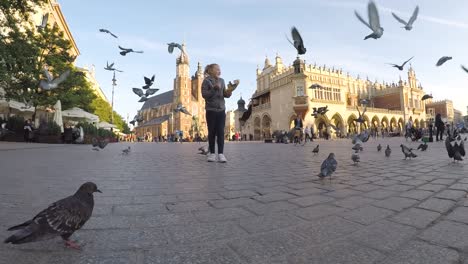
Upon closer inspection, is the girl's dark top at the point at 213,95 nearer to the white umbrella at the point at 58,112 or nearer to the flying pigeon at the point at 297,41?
the flying pigeon at the point at 297,41

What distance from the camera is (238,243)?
144cm

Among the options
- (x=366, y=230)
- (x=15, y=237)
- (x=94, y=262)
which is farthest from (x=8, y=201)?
(x=366, y=230)

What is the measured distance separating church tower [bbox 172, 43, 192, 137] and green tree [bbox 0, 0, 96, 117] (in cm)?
7293

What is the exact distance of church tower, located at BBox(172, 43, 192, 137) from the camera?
97.6 metres

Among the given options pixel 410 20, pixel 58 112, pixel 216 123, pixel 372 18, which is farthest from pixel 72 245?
Answer: pixel 58 112

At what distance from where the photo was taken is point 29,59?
573 inches

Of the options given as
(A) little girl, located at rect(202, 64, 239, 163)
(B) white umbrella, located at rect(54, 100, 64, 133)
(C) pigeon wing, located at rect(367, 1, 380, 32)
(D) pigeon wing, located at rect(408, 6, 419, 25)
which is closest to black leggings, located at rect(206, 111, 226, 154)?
(A) little girl, located at rect(202, 64, 239, 163)

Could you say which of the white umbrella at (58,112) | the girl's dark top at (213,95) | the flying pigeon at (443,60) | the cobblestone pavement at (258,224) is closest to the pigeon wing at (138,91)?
the girl's dark top at (213,95)

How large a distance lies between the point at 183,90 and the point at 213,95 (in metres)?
96.0

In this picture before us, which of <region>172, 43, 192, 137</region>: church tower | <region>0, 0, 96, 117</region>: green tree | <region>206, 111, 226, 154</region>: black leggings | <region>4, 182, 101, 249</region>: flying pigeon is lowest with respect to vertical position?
<region>4, 182, 101, 249</region>: flying pigeon

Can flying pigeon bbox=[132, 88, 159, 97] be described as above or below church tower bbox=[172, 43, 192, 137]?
below

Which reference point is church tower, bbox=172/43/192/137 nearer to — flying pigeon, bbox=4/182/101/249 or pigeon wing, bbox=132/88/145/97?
pigeon wing, bbox=132/88/145/97

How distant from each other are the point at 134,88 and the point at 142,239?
1135 cm

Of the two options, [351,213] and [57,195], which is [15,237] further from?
[351,213]
